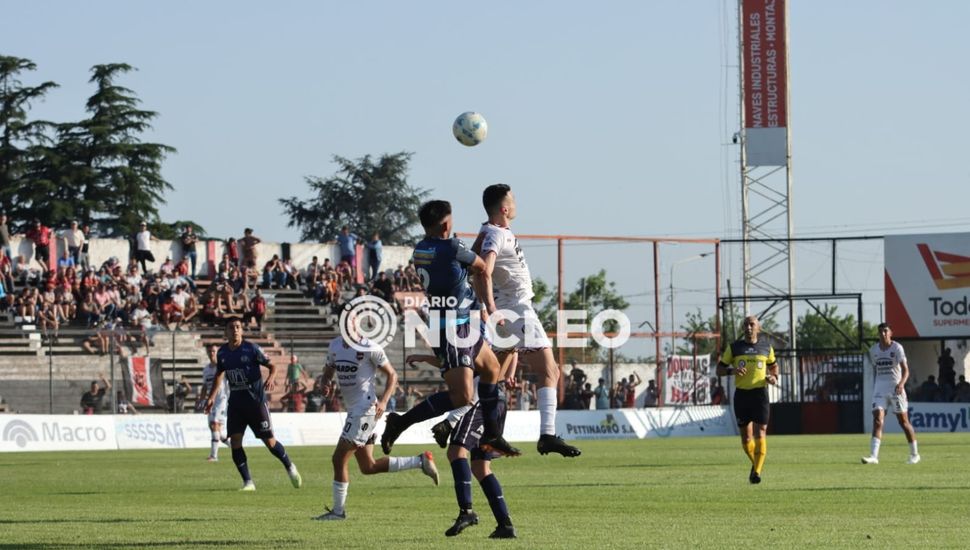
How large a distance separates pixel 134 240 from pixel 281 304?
5062 mm

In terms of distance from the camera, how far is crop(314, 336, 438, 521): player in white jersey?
14.9 metres

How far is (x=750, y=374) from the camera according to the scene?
21.7 metres

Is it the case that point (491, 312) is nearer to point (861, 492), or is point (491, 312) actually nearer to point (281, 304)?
point (861, 492)

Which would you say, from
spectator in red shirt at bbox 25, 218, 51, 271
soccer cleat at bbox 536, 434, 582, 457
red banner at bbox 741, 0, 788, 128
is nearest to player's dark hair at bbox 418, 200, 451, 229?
soccer cleat at bbox 536, 434, 582, 457

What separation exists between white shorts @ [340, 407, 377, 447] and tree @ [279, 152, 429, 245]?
83.5m

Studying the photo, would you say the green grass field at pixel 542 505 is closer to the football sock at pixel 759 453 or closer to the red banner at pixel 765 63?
the football sock at pixel 759 453

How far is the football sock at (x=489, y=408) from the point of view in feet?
40.3

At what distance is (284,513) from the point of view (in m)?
16.1

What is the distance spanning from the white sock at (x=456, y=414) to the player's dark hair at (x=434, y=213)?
4.61ft

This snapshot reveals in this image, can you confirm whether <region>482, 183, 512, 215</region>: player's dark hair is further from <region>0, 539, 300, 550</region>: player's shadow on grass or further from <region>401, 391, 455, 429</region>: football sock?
<region>0, 539, 300, 550</region>: player's shadow on grass

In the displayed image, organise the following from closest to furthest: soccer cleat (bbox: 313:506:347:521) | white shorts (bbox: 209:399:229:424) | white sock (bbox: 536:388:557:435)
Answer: white sock (bbox: 536:388:557:435)
soccer cleat (bbox: 313:506:347:521)
white shorts (bbox: 209:399:229:424)

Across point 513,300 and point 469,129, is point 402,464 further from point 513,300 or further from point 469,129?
point 469,129

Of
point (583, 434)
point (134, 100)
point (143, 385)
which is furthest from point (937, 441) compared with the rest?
point (134, 100)

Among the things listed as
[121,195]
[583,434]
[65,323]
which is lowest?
[583,434]
